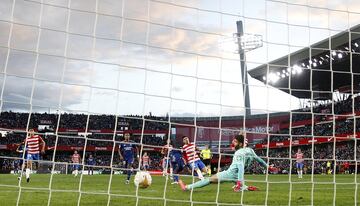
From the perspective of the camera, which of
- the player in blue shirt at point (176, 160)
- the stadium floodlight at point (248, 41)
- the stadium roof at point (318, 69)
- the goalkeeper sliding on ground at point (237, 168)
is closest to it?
the stadium floodlight at point (248, 41)

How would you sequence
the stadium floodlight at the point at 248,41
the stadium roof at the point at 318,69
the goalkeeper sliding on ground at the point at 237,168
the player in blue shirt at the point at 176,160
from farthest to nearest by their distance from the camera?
the player in blue shirt at the point at 176,160, the stadium roof at the point at 318,69, the goalkeeper sliding on ground at the point at 237,168, the stadium floodlight at the point at 248,41

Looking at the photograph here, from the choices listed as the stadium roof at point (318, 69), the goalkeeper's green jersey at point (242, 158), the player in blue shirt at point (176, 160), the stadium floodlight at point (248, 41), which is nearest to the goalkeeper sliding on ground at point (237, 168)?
the goalkeeper's green jersey at point (242, 158)

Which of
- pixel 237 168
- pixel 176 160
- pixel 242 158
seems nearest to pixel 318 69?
pixel 242 158

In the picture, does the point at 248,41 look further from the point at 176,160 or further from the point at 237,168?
the point at 176,160

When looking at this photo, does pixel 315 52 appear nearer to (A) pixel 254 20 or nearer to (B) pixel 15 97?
(A) pixel 254 20

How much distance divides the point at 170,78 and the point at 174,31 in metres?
0.88

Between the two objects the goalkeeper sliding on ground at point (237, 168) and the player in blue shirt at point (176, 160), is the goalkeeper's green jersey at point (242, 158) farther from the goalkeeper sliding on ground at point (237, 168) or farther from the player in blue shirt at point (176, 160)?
the player in blue shirt at point (176, 160)

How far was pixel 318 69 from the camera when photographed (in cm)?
1195

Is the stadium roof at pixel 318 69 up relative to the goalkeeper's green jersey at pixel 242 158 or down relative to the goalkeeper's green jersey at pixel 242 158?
up

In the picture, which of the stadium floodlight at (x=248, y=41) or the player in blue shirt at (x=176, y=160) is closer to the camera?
the stadium floodlight at (x=248, y=41)

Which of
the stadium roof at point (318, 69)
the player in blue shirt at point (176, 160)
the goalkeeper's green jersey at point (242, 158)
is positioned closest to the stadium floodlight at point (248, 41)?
the stadium roof at point (318, 69)

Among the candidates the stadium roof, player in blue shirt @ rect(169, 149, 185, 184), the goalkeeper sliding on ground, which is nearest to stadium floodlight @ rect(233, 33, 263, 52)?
the stadium roof

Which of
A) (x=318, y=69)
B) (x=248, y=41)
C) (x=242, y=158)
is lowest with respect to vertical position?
(x=242, y=158)

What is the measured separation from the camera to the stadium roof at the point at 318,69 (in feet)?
28.7
